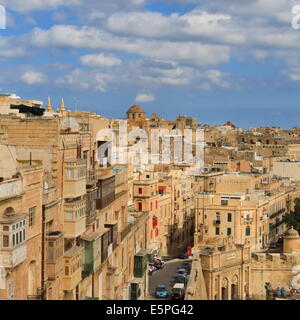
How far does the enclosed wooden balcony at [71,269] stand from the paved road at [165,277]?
10004 mm

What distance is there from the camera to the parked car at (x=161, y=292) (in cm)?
2704

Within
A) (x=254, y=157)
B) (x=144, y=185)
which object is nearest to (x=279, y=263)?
(x=144, y=185)

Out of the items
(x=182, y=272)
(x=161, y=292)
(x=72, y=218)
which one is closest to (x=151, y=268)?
(x=182, y=272)

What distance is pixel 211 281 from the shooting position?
32.5m

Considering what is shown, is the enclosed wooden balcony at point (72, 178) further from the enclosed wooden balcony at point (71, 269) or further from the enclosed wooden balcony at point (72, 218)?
the enclosed wooden balcony at point (71, 269)

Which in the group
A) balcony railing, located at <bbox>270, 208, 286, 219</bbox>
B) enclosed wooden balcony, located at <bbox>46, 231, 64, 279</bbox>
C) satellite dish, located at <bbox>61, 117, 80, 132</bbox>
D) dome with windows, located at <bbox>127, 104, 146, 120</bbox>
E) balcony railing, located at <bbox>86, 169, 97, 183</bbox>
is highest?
dome with windows, located at <bbox>127, 104, 146, 120</bbox>

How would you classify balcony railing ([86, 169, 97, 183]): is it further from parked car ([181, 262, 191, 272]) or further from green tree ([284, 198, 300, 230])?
green tree ([284, 198, 300, 230])

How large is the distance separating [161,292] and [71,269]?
1038 centimetres

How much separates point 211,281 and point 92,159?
37.0 ft

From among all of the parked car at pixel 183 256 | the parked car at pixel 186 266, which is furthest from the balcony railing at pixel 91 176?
the parked car at pixel 183 256

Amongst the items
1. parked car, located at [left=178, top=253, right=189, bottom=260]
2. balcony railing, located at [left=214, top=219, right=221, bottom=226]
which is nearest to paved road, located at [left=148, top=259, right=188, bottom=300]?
A: parked car, located at [left=178, top=253, right=189, bottom=260]

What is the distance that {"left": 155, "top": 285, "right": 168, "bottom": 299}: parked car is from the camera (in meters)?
27.0

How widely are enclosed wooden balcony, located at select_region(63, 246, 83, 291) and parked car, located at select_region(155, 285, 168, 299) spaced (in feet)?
30.2
